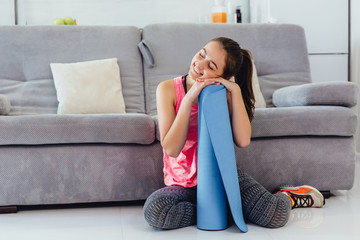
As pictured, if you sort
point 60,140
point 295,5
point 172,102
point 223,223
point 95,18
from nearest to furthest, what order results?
point 223,223 → point 172,102 → point 60,140 → point 295,5 → point 95,18

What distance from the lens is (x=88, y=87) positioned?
265cm

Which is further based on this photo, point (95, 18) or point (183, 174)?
point (95, 18)

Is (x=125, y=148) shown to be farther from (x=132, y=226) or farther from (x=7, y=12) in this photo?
(x=7, y=12)

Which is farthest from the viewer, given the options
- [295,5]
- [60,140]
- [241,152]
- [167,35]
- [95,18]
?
[95,18]

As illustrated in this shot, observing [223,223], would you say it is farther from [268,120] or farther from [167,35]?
[167,35]

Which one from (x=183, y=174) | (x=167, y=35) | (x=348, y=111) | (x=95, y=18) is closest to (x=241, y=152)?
(x=183, y=174)

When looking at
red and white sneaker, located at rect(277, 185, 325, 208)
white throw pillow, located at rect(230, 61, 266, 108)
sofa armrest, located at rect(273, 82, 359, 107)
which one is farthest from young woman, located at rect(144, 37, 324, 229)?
white throw pillow, located at rect(230, 61, 266, 108)

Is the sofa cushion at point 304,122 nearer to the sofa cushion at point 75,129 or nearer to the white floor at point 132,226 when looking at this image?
the sofa cushion at point 75,129

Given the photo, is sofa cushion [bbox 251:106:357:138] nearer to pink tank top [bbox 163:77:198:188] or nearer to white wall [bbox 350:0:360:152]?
pink tank top [bbox 163:77:198:188]

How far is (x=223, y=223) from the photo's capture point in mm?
1728

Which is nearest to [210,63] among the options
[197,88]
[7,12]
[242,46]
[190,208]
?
[197,88]

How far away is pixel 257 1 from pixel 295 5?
33 cm

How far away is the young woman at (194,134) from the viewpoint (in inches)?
67.7

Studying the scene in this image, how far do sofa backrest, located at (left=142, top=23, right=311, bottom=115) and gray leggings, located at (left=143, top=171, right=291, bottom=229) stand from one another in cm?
113
